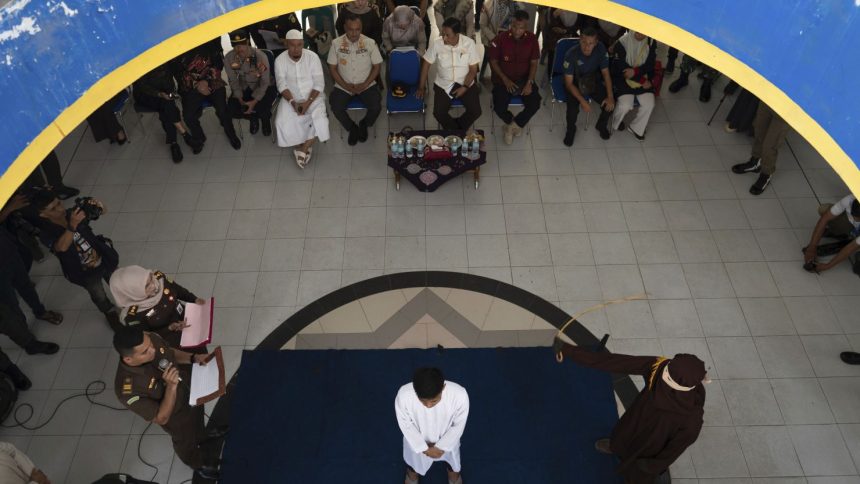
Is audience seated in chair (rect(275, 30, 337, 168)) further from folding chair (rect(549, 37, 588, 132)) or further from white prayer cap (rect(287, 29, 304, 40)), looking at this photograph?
folding chair (rect(549, 37, 588, 132))

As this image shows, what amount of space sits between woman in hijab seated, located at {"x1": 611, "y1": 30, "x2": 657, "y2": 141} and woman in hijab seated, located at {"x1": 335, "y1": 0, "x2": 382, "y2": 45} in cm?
290

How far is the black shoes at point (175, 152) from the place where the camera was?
678cm

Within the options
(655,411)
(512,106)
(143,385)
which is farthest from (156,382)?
(512,106)

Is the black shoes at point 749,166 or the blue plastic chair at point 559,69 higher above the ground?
the blue plastic chair at point 559,69

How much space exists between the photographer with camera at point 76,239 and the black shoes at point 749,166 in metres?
6.41

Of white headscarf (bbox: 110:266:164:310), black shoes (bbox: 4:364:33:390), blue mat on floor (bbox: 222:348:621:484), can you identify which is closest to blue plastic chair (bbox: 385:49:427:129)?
blue mat on floor (bbox: 222:348:621:484)

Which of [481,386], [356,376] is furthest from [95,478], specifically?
[481,386]

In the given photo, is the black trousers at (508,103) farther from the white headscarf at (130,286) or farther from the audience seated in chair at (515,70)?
the white headscarf at (130,286)

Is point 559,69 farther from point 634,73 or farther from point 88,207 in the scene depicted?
point 88,207

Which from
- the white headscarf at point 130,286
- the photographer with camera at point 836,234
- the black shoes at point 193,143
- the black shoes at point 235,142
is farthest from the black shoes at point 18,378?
the photographer with camera at point 836,234

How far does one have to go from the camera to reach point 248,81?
6629 mm

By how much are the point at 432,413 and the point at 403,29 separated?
518 cm

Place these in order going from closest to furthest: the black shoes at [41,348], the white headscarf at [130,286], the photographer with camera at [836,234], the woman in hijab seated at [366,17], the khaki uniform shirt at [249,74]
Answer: the white headscarf at [130,286] < the black shoes at [41,348] < the photographer with camera at [836,234] < the khaki uniform shirt at [249,74] < the woman in hijab seated at [366,17]

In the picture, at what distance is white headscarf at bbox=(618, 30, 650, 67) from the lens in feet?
21.5
